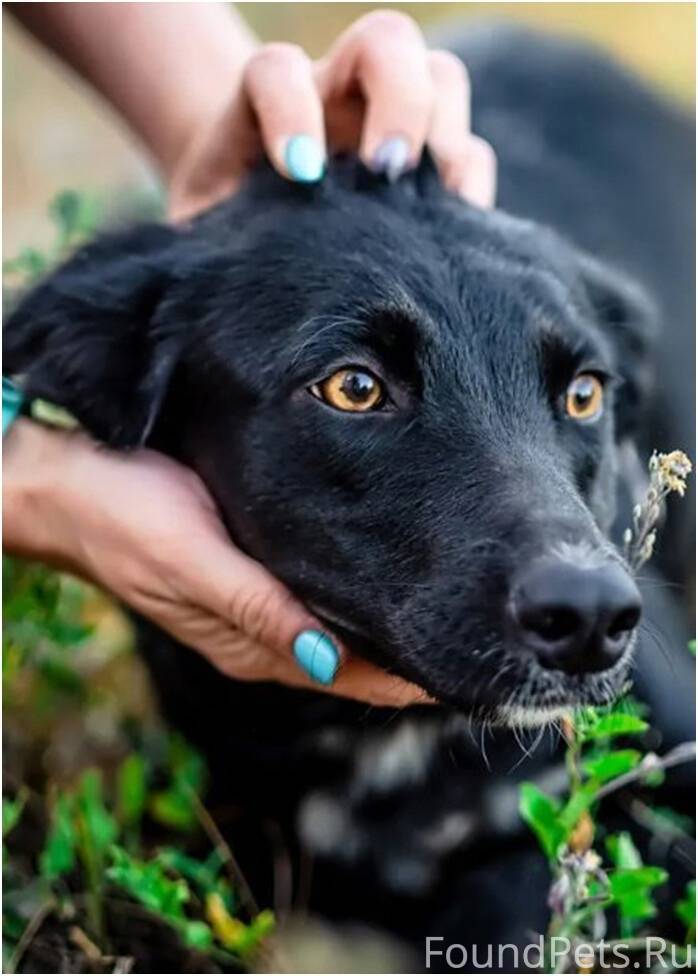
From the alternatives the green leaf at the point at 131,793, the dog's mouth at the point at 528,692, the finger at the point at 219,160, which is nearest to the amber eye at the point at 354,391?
the dog's mouth at the point at 528,692

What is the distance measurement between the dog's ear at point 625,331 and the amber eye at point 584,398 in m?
0.38

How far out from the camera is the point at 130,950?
8.14 feet

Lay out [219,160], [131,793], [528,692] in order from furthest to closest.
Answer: [219,160] → [131,793] → [528,692]

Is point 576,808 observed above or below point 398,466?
below

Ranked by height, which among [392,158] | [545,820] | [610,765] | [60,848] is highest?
[392,158]

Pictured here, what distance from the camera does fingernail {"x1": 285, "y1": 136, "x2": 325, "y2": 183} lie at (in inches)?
97.7

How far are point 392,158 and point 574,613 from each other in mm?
1045

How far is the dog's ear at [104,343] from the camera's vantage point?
2506 mm

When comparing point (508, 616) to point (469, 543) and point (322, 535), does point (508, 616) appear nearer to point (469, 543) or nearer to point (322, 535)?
point (469, 543)

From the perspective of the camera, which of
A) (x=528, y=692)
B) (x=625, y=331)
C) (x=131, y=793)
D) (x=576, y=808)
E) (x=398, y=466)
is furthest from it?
(x=625, y=331)

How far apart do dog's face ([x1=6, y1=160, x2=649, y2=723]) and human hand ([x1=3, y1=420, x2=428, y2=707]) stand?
0.17ft

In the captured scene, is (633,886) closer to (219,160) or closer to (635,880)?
(635,880)

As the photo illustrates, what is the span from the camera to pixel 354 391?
7.42 ft

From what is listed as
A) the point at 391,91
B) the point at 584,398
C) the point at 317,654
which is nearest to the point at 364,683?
the point at 317,654
